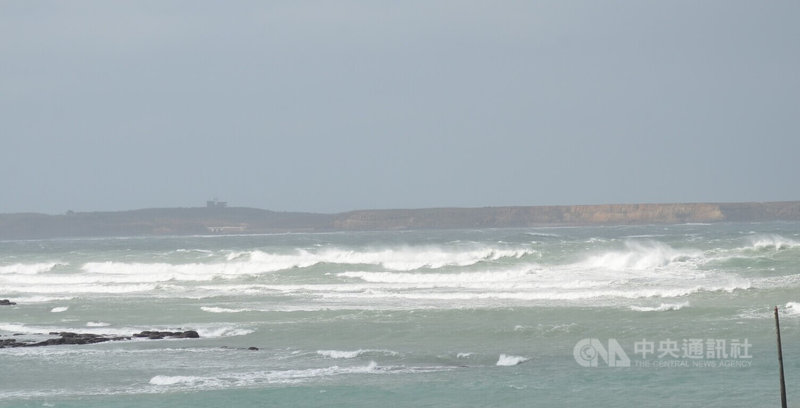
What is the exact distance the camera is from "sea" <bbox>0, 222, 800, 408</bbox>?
17219 mm

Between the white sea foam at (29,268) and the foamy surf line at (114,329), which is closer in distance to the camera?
the foamy surf line at (114,329)

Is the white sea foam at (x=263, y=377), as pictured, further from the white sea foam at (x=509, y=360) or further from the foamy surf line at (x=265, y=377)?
the white sea foam at (x=509, y=360)

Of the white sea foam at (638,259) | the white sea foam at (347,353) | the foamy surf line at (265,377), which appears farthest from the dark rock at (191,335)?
the white sea foam at (638,259)

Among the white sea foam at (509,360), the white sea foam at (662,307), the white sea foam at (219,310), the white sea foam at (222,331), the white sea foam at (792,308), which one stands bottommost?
the white sea foam at (509,360)

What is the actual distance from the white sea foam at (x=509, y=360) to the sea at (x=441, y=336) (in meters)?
0.08

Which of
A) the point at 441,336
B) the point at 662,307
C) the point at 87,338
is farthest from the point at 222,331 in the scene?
the point at 662,307

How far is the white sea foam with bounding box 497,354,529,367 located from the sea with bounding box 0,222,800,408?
8 cm

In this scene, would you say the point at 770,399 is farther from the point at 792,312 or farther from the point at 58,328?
the point at 58,328

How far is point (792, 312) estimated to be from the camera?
24.6 metres

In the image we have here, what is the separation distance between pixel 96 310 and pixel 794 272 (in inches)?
805

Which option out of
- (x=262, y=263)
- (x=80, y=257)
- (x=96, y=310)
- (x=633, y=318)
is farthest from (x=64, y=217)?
(x=633, y=318)

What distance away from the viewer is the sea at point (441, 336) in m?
17.2

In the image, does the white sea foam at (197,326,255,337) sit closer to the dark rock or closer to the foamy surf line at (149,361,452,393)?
the dark rock

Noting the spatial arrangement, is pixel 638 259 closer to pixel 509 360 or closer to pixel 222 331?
pixel 222 331
